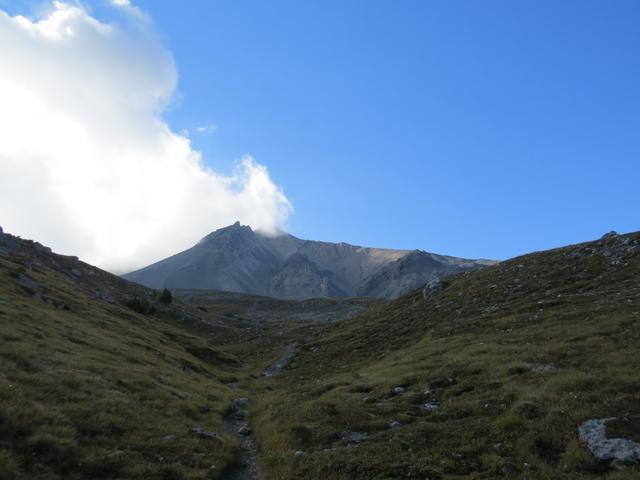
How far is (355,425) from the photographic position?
68.2ft

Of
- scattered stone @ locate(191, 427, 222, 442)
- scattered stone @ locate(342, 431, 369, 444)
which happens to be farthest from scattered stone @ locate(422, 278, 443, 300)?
scattered stone @ locate(191, 427, 222, 442)

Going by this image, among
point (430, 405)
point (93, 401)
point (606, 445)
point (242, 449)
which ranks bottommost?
point (242, 449)

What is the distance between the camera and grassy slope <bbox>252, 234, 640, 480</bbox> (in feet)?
50.5

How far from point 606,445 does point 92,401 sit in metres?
19.0

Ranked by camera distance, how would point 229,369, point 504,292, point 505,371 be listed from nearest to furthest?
1. point 505,371
2. point 504,292
3. point 229,369

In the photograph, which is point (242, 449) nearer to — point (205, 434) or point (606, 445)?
point (205, 434)

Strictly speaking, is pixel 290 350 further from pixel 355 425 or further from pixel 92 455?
pixel 92 455

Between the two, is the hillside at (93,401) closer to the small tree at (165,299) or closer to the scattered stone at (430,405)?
the scattered stone at (430,405)

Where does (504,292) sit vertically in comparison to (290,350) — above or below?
above

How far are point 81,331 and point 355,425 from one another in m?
25.8

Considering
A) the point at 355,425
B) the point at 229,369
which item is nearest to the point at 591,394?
the point at 355,425

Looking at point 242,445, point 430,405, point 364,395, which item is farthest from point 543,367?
point 242,445

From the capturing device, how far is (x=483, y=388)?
23.1m

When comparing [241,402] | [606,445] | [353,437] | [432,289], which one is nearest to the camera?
[606,445]
